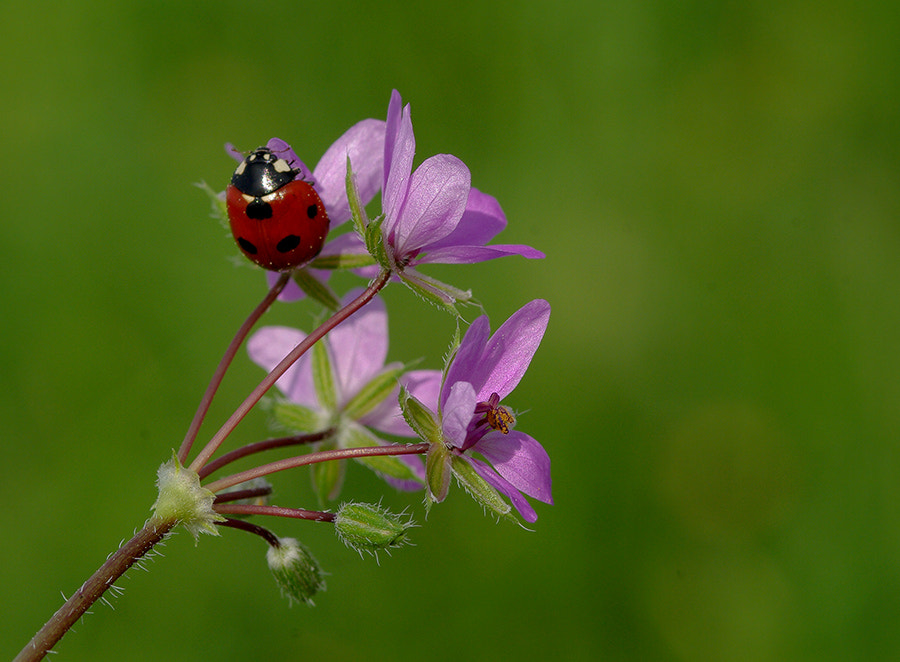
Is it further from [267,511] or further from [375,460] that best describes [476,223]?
[267,511]

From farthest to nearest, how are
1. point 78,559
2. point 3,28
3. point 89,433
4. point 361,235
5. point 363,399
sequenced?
point 3,28
point 89,433
point 78,559
point 363,399
point 361,235

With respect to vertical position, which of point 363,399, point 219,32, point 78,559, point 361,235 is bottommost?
point 78,559

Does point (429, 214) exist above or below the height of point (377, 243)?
above

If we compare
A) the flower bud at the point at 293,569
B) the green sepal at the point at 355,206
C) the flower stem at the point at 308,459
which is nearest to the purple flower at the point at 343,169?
the green sepal at the point at 355,206

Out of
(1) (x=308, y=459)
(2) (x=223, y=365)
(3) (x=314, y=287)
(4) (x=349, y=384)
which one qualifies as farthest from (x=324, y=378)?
(1) (x=308, y=459)

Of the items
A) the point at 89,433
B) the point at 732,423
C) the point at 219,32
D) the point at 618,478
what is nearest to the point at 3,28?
the point at 219,32

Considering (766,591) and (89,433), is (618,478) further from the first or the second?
(89,433)

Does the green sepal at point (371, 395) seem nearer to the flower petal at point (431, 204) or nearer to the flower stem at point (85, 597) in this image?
the flower petal at point (431, 204)

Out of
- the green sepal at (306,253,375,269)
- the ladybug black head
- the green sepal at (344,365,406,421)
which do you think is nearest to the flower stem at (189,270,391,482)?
the green sepal at (306,253,375,269)
